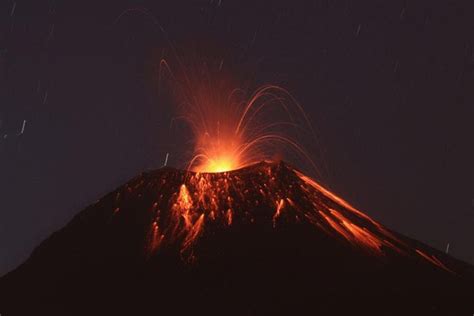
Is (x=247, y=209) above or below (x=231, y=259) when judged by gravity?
above

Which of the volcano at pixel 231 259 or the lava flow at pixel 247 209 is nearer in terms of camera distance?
the volcano at pixel 231 259

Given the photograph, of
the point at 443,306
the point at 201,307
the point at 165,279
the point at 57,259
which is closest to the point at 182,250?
the point at 165,279

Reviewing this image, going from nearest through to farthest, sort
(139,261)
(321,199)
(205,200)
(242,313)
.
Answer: (242,313) < (139,261) < (205,200) < (321,199)

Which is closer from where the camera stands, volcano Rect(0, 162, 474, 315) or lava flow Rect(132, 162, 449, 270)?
volcano Rect(0, 162, 474, 315)

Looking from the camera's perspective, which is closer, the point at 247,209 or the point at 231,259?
the point at 231,259

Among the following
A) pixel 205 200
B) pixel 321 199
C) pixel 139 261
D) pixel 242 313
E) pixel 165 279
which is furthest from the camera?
pixel 321 199

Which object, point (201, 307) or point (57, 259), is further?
point (57, 259)

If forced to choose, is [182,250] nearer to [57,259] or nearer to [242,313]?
[242,313]

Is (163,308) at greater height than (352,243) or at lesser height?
lesser
